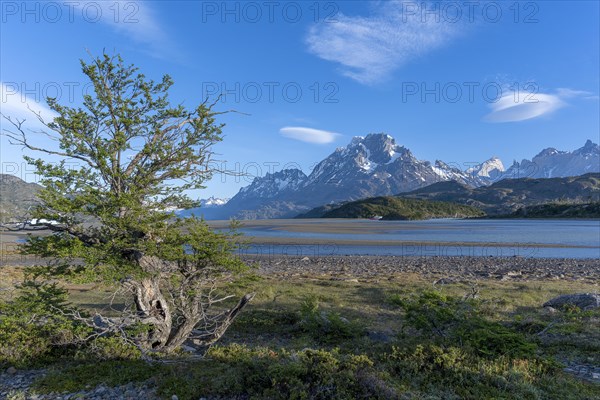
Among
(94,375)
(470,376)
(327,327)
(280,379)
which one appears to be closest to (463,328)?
(470,376)

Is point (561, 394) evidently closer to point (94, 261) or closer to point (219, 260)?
point (219, 260)

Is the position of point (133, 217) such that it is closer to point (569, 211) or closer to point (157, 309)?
point (157, 309)

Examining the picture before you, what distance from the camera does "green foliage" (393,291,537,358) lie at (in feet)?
33.0

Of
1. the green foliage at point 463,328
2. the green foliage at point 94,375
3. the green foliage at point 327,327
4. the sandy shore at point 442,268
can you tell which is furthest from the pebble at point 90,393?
the sandy shore at point 442,268

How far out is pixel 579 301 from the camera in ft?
62.8

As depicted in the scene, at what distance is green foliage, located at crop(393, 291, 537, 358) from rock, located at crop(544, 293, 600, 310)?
33.9 feet

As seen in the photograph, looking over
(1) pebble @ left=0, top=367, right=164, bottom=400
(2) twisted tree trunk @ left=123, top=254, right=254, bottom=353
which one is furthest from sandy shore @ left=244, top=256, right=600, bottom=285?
(1) pebble @ left=0, top=367, right=164, bottom=400

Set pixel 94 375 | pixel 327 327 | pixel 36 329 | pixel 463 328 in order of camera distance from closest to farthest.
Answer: pixel 94 375 < pixel 36 329 < pixel 463 328 < pixel 327 327

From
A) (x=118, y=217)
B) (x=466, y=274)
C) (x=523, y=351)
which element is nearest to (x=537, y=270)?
(x=466, y=274)

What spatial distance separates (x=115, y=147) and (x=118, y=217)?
193 cm

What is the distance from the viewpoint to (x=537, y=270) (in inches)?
1443

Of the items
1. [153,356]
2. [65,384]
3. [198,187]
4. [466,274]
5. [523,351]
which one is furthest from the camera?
[466,274]

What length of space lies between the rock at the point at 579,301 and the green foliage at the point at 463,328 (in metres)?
10.3

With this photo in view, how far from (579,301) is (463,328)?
41.4 ft
